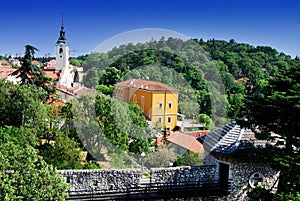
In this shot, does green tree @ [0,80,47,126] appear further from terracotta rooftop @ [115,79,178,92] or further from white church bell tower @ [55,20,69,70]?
white church bell tower @ [55,20,69,70]

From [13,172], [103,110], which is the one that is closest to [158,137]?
[103,110]

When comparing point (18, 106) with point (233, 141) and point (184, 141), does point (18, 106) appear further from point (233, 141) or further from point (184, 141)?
point (233, 141)

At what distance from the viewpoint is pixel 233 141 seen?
9.02 m

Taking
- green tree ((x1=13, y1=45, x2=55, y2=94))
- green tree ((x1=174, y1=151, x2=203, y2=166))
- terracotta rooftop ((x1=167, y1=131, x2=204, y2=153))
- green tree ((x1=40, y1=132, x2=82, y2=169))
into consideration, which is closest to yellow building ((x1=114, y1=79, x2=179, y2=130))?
terracotta rooftop ((x1=167, y1=131, x2=204, y2=153))

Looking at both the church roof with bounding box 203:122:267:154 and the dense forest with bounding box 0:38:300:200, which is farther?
the dense forest with bounding box 0:38:300:200

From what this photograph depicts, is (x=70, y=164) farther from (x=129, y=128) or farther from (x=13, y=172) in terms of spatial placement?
(x=13, y=172)

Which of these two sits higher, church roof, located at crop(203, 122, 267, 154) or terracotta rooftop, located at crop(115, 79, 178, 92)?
terracotta rooftop, located at crop(115, 79, 178, 92)

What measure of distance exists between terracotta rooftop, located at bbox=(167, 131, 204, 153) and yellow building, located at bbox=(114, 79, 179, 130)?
72 centimetres

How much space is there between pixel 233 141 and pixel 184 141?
284 inches

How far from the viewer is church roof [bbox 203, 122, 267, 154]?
8852mm

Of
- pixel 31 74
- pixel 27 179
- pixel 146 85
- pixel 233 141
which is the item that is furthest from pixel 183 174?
pixel 31 74

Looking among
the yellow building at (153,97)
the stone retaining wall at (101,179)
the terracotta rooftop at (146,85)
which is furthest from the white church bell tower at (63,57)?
the stone retaining wall at (101,179)

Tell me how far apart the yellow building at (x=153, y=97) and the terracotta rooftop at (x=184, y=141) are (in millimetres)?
724

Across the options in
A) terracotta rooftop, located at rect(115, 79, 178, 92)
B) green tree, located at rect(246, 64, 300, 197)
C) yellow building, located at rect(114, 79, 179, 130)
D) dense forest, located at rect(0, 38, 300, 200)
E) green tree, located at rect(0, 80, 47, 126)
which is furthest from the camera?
green tree, located at rect(0, 80, 47, 126)
